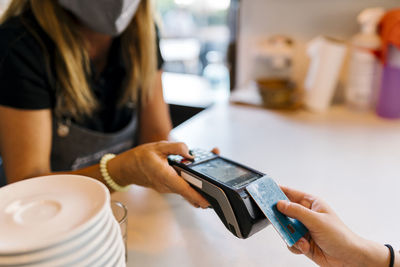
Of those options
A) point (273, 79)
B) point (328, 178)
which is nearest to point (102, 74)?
point (328, 178)

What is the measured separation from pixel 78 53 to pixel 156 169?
0.46 m

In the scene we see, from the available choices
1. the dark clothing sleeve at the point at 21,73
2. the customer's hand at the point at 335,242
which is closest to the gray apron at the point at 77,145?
A: the dark clothing sleeve at the point at 21,73

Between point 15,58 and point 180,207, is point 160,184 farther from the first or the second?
point 15,58

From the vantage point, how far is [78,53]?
0.94 meters

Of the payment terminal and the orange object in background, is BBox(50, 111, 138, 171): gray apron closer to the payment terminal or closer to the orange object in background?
the payment terminal

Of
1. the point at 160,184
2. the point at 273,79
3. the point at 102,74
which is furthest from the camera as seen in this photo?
the point at 273,79

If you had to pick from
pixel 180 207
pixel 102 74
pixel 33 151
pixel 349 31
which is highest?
pixel 349 31

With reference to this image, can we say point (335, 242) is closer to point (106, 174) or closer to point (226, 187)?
point (226, 187)

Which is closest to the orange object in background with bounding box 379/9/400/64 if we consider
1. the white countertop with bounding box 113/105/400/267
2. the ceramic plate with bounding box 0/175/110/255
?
the white countertop with bounding box 113/105/400/267

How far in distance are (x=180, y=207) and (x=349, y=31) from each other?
1181mm

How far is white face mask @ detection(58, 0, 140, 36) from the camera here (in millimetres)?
859

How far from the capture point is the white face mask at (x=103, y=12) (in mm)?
859

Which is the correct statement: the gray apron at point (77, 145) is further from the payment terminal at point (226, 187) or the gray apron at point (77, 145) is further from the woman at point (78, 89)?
the payment terminal at point (226, 187)

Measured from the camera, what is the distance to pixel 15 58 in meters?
0.83
